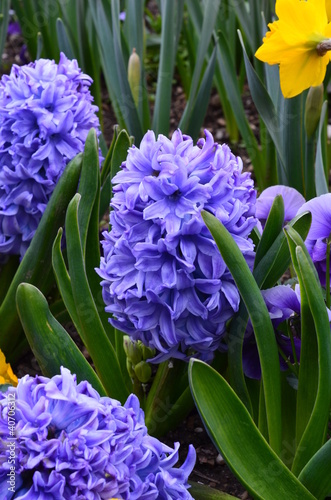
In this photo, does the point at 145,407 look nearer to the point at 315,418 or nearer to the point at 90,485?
the point at 315,418

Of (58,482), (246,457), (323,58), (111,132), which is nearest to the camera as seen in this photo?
(58,482)

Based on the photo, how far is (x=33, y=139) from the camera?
122cm

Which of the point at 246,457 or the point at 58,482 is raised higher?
the point at 58,482

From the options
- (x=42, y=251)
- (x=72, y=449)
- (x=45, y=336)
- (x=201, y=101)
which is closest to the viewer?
(x=72, y=449)

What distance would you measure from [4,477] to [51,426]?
68 millimetres

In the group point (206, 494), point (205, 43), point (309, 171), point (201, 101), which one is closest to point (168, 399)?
point (206, 494)

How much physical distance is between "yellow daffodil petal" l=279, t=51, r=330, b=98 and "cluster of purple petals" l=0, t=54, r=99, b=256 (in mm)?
418

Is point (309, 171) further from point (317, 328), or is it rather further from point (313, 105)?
point (317, 328)

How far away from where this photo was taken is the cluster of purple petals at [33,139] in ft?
4.00

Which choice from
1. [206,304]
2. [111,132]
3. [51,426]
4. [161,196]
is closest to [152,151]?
[161,196]

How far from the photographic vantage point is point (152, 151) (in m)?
0.94

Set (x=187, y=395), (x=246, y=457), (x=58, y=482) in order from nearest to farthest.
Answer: (x=58, y=482)
(x=246, y=457)
(x=187, y=395)

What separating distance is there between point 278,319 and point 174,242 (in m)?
0.22

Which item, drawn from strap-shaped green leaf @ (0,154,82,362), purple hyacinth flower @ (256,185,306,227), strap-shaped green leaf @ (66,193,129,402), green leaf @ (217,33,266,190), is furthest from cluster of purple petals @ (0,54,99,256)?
green leaf @ (217,33,266,190)
